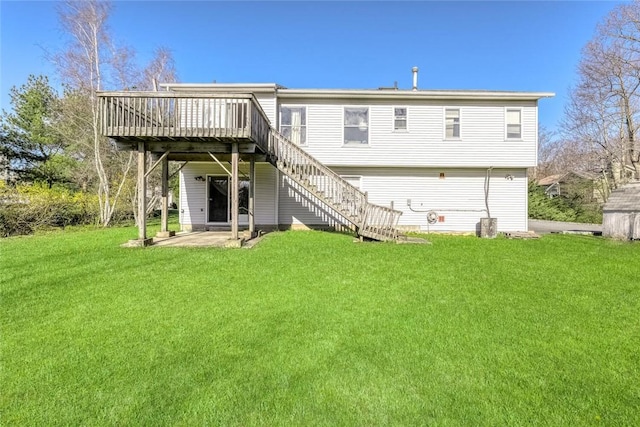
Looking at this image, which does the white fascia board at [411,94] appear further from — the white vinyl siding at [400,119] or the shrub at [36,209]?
the shrub at [36,209]

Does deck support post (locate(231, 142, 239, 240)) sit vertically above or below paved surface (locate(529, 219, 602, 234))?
above

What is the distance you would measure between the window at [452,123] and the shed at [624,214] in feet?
20.1

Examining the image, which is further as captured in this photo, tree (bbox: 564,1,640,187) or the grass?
tree (bbox: 564,1,640,187)

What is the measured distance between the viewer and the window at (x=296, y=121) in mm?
12469

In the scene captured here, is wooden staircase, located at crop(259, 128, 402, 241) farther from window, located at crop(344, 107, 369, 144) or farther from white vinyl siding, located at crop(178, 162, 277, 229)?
window, located at crop(344, 107, 369, 144)

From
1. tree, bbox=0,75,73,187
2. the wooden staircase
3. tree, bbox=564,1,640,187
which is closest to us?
the wooden staircase

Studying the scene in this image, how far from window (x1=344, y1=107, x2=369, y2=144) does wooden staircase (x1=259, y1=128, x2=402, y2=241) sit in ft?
8.32

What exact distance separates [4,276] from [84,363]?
4.26m

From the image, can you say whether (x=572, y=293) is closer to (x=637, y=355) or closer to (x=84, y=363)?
(x=637, y=355)

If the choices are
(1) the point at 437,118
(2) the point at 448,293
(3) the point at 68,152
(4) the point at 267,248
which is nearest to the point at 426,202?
(1) the point at 437,118

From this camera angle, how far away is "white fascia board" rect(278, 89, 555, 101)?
39.4 ft

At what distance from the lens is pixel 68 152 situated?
22.7 metres

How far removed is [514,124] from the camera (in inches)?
487

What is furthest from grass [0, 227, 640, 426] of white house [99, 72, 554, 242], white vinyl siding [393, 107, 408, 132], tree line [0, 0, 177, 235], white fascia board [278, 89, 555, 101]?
tree line [0, 0, 177, 235]
